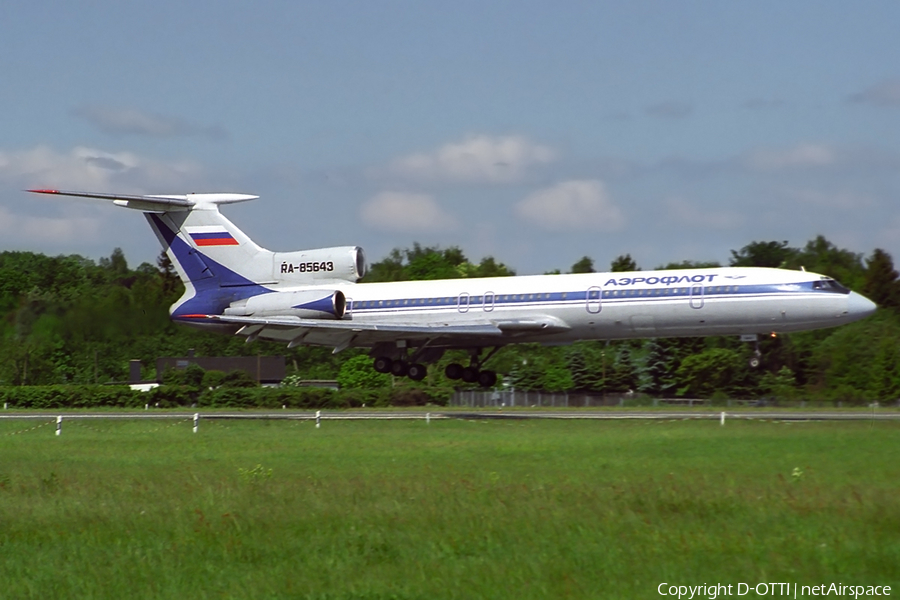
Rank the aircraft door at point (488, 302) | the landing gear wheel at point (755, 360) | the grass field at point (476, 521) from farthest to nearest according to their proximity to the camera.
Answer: the aircraft door at point (488, 302) < the landing gear wheel at point (755, 360) < the grass field at point (476, 521)

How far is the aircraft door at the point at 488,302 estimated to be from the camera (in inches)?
1485

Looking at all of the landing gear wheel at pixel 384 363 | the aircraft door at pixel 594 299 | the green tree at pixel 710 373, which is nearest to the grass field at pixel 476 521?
the aircraft door at pixel 594 299

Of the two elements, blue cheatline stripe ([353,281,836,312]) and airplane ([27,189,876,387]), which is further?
airplane ([27,189,876,387])

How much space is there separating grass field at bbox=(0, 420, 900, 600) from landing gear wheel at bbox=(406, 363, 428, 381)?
682 inches

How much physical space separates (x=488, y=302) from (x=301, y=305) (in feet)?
21.8

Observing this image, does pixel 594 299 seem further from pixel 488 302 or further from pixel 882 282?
pixel 882 282

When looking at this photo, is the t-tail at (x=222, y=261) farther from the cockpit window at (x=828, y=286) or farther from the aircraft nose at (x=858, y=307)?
the aircraft nose at (x=858, y=307)

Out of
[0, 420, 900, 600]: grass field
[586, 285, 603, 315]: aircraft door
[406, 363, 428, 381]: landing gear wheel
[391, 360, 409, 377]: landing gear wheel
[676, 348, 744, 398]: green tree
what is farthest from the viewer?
[676, 348, 744, 398]: green tree

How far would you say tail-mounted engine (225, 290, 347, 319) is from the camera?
→ 1529 inches

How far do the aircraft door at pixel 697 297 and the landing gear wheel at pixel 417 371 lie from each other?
400 inches

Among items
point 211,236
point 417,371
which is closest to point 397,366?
point 417,371

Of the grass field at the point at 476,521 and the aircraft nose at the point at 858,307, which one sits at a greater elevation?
the aircraft nose at the point at 858,307

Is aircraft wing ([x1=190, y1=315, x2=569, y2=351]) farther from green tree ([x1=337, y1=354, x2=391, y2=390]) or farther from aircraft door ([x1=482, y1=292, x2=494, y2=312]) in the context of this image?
green tree ([x1=337, y1=354, x2=391, y2=390])

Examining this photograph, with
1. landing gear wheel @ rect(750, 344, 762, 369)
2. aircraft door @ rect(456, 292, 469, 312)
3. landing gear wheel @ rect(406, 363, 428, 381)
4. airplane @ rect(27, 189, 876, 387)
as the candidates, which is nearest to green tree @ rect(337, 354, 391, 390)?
airplane @ rect(27, 189, 876, 387)
